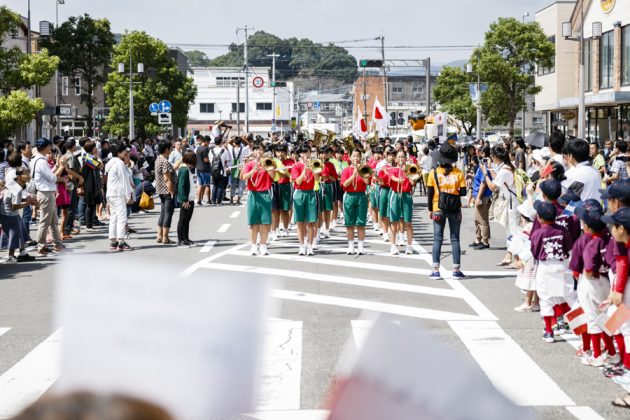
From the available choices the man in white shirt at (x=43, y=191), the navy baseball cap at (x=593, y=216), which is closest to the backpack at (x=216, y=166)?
the man in white shirt at (x=43, y=191)

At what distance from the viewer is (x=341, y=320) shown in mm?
9328

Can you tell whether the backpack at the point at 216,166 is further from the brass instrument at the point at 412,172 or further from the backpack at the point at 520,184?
the backpack at the point at 520,184

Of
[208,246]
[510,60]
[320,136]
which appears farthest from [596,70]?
[208,246]

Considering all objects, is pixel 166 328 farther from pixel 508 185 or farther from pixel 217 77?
pixel 217 77

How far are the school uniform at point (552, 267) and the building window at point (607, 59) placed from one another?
122 ft

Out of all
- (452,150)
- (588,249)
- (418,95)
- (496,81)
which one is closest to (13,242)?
(452,150)

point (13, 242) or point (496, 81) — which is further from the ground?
point (496, 81)

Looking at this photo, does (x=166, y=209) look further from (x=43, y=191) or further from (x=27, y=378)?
(x=27, y=378)

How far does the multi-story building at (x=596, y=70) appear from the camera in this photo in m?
41.2

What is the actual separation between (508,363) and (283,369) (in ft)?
6.48

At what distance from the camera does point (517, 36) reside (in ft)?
153

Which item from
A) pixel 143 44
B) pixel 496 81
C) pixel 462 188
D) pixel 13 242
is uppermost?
pixel 143 44

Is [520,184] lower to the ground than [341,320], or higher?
higher

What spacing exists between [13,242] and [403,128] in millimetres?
95406
